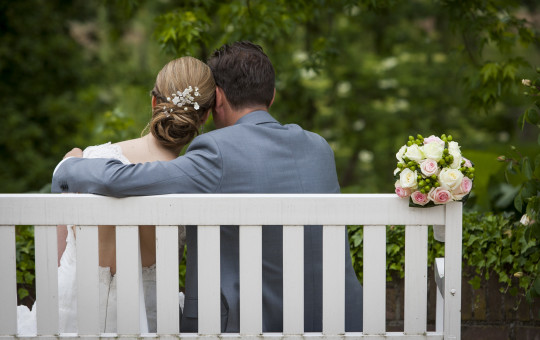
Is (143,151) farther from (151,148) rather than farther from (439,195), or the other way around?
(439,195)

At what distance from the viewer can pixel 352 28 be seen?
837cm

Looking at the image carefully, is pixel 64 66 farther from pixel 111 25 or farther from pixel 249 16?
pixel 249 16

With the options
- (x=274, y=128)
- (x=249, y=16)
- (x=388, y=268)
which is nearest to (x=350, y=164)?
(x=249, y=16)

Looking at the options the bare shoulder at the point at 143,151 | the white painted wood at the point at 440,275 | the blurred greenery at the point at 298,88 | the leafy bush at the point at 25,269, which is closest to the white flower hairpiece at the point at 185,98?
the bare shoulder at the point at 143,151

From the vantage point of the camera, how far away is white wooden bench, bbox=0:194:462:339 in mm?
2078

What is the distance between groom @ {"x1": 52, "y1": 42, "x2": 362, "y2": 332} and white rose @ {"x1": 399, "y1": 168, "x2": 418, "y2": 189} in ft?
0.94

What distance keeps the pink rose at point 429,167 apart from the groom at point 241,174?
1.14ft

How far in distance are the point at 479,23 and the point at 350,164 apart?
4.50 m

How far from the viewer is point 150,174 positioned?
6.84 ft

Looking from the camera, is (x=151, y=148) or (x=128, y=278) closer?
(x=128, y=278)

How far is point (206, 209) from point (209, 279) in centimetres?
22

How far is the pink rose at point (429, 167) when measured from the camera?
205cm

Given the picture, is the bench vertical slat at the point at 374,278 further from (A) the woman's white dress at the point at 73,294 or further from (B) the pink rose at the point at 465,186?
(A) the woman's white dress at the point at 73,294

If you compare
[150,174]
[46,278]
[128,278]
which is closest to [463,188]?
[150,174]
